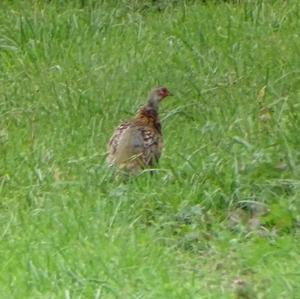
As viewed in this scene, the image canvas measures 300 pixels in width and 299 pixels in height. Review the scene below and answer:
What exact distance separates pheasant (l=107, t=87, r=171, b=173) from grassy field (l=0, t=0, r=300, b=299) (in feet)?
0.39

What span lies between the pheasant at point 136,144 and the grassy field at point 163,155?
0.12 metres

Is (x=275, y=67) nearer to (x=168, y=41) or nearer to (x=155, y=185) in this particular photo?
(x=168, y=41)

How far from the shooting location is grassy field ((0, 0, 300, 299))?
6.64 meters

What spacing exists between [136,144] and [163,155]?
24 cm

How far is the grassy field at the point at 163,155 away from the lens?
6.64 m

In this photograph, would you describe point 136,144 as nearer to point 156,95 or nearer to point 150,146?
point 150,146

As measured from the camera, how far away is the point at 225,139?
27.9ft

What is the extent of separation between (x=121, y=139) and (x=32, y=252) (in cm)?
159

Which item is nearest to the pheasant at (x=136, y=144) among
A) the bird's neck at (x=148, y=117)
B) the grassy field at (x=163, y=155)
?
the bird's neck at (x=148, y=117)

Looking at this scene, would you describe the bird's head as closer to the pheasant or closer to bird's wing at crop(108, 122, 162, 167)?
the pheasant

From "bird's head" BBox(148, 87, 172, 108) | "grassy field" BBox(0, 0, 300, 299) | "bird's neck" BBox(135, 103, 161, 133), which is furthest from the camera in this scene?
"bird's head" BBox(148, 87, 172, 108)

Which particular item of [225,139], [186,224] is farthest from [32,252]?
[225,139]

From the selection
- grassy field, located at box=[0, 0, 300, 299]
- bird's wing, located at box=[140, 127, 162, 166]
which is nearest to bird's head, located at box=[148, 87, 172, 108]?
grassy field, located at box=[0, 0, 300, 299]

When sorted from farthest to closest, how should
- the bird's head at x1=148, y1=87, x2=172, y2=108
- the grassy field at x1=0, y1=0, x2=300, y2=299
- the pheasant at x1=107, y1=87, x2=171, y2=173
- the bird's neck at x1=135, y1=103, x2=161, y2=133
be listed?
the bird's head at x1=148, y1=87, x2=172, y2=108
the bird's neck at x1=135, y1=103, x2=161, y2=133
the pheasant at x1=107, y1=87, x2=171, y2=173
the grassy field at x1=0, y1=0, x2=300, y2=299
